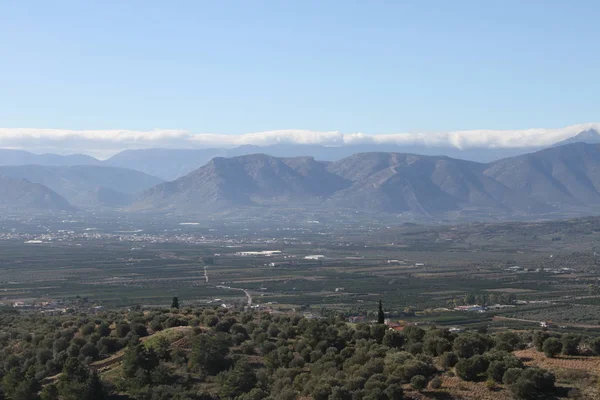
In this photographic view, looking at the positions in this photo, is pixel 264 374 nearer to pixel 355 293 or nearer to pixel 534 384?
pixel 534 384

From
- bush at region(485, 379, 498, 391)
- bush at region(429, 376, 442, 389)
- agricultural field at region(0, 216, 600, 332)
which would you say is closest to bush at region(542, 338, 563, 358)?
bush at region(485, 379, 498, 391)

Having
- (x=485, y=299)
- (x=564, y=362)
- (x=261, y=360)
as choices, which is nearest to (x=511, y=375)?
(x=564, y=362)

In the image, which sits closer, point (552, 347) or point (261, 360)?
point (552, 347)

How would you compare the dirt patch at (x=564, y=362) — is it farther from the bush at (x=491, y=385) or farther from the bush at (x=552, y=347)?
the bush at (x=491, y=385)

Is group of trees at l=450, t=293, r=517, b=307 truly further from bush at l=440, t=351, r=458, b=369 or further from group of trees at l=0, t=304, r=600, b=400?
bush at l=440, t=351, r=458, b=369

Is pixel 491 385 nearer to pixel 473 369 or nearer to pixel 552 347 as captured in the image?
pixel 473 369
